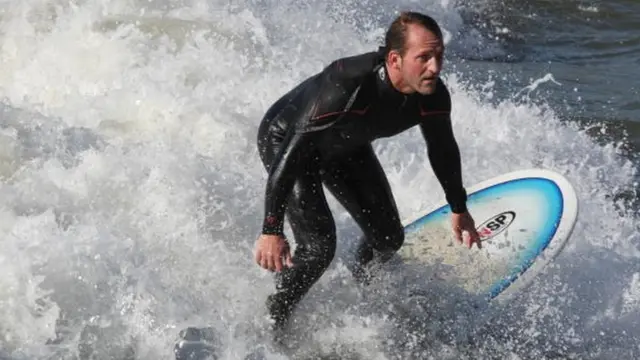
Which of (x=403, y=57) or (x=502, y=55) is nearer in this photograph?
(x=403, y=57)

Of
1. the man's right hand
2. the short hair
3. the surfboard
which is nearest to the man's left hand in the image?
the surfboard

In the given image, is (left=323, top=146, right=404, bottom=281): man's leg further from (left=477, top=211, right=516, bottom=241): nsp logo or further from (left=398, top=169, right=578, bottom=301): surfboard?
(left=477, top=211, right=516, bottom=241): nsp logo

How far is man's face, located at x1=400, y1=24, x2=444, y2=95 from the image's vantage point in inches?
157

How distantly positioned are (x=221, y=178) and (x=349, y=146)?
5.78 ft

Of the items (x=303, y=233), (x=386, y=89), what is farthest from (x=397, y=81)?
(x=303, y=233)

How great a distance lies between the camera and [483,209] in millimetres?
5719

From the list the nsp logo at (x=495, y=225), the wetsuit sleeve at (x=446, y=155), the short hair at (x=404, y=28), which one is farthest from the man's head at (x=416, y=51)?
the nsp logo at (x=495, y=225)

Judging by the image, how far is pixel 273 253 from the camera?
4.21 m

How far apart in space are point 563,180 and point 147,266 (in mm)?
2369

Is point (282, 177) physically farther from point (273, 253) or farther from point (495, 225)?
point (495, 225)

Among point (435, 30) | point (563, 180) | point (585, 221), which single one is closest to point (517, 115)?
point (585, 221)

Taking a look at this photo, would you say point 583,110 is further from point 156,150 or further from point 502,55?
point 156,150

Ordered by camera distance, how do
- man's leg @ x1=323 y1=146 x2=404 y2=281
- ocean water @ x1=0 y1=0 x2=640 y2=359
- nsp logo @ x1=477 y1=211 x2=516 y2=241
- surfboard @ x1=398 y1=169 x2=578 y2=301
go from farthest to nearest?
1. nsp logo @ x1=477 y1=211 x2=516 y2=241
2. surfboard @ x1=398 y1=169 x2=578 y2=301
3. ocean water @ x1=0 y1=0 x2=640 y2=359
4. man's leg @ x1=323 y1=146 x2=404 y2=281

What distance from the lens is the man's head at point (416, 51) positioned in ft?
13.1
